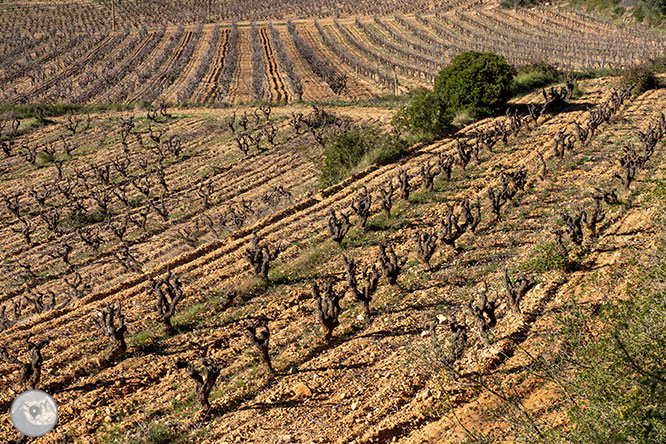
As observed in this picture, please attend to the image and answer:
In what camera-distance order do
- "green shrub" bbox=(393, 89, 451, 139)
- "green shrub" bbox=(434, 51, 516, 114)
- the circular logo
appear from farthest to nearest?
"green shrub" bbox=(434, 51, 516, 114)
"green shrub" bbox=(393, 89, 451, 139)
the circular logo

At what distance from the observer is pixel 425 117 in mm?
33469

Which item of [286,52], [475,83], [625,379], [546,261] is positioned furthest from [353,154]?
[286,52]

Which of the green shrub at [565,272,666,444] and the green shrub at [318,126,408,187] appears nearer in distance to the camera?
the green shrub at [565,272,666,444]

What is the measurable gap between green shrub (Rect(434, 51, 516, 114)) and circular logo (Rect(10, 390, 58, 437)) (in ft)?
94.0

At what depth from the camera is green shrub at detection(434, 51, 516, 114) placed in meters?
35.8

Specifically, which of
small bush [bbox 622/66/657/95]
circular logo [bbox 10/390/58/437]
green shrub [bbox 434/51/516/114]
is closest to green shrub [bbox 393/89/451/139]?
green shrub [bbox 434/51/516/114]

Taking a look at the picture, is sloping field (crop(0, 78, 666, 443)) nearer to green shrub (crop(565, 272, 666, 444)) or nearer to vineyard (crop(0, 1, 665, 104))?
green shrub (crop(565, 272, 666, 444))

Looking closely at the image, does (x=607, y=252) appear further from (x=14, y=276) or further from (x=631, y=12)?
(x=631, y=12)

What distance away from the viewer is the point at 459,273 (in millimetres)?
16656

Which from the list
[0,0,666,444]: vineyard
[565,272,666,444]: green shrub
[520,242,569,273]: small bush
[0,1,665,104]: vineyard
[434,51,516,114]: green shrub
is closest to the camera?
[565,272,666,444]: green shrub

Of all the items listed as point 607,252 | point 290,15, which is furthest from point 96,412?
point 290,15

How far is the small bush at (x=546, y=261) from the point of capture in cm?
1562

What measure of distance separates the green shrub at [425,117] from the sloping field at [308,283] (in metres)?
1.19

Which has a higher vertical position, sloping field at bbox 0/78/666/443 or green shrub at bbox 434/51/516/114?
green shrub at bbox 434/51/516/114
